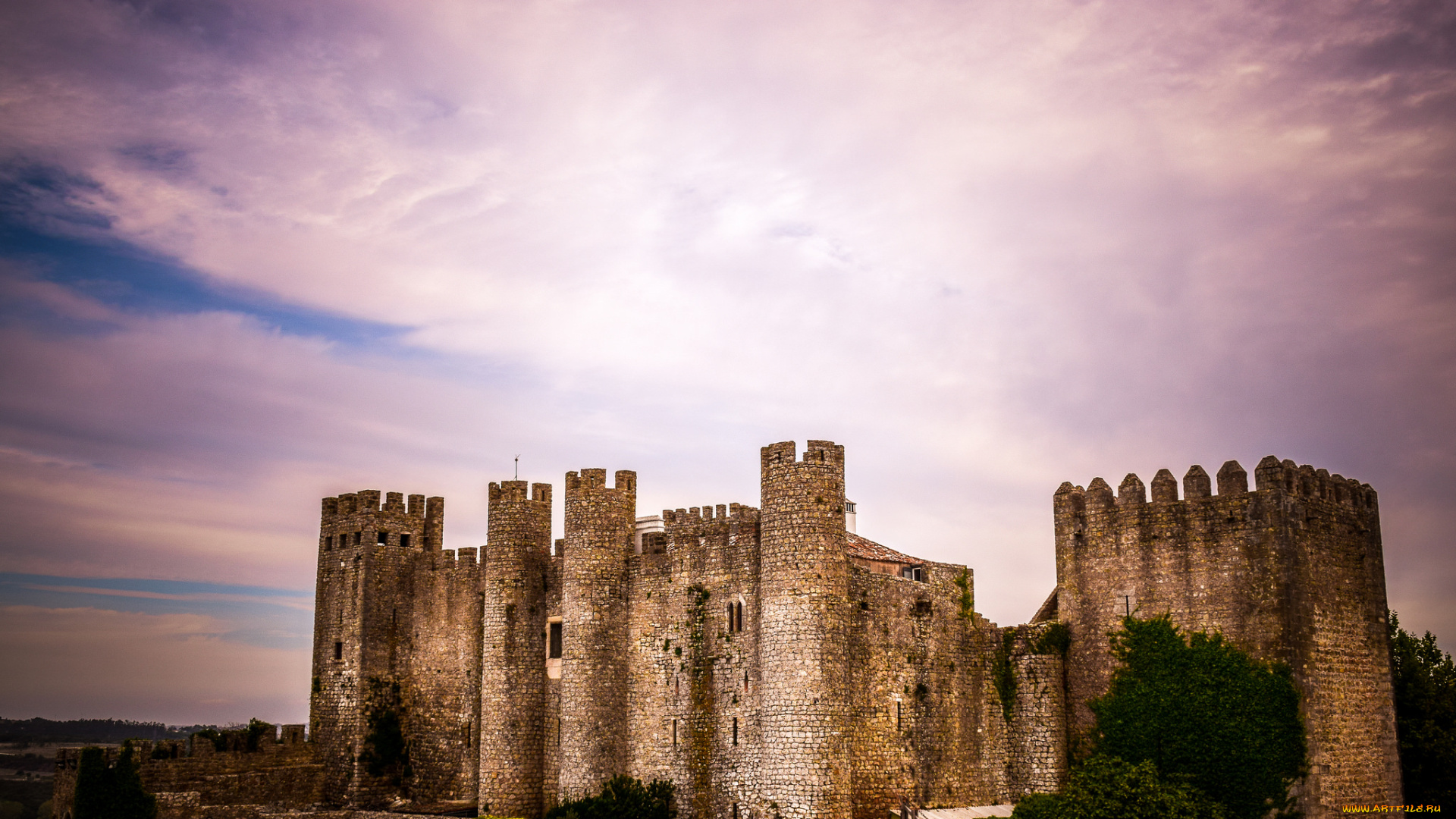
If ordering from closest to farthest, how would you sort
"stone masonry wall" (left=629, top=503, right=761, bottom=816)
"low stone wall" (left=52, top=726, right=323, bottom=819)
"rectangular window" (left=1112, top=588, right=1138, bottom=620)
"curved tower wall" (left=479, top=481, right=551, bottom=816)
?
"rectangular window" (left=1112, top=588, right=1138, bottom=620) < "stone masonry wall" (left=629, top=503, right=761, bottom=816) < "curved tower wall" (left=479, top=481, right=551, bottom=816) < "low stone wall" (left=52, top=726, right=323, bottom=819)

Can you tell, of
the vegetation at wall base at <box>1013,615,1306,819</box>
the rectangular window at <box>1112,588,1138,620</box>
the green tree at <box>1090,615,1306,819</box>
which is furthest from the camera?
the rectangular window at <box>1112,588,1138,620</box>

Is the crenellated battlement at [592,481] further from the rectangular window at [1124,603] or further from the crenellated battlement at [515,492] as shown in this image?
the rectangular window at [1124,603]

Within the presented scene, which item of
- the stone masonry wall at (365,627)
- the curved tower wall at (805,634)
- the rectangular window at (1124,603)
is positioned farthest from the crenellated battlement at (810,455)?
the stone masonry wall at (365,627)

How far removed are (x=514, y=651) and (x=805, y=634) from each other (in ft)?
41.9

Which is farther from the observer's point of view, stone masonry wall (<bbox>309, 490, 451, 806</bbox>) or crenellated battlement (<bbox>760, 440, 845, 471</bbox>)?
stone masonry wall (<bbox>309, 490, 451, 806</bbox>)

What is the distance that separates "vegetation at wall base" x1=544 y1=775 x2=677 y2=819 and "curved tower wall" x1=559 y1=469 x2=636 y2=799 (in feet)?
1.71

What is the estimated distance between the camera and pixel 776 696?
35.8 m

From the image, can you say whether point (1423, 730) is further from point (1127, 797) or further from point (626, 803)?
point (626, 803)

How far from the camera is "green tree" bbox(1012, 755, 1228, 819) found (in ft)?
104

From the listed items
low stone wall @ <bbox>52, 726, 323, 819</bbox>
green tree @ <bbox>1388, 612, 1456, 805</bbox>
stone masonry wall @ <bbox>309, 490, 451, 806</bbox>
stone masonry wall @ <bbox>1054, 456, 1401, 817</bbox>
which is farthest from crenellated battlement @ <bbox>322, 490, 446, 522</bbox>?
green tree @ <bbox>1388, 612, 1456, 805</bbox>

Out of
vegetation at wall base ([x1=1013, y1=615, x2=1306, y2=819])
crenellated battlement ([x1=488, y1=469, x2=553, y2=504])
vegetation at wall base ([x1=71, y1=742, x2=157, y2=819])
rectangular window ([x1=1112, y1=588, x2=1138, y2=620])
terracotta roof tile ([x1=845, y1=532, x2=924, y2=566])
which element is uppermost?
crenellated battlement ([x1=488, y1=469, x2=553, y2=504])

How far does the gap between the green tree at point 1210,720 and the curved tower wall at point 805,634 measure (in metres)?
8.43

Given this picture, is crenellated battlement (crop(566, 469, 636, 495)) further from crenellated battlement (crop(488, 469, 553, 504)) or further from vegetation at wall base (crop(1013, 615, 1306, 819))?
vegetation at wall base (crop(1013, 615, 1306, 819))

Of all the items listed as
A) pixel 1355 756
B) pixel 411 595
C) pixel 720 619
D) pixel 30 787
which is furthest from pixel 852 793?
pixel 30 787
